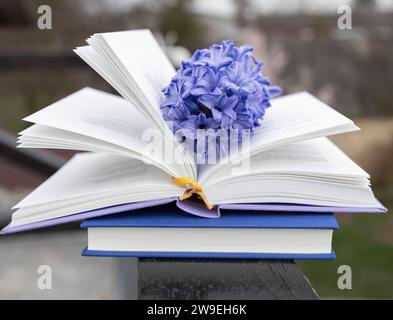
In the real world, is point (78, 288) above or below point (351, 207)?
below

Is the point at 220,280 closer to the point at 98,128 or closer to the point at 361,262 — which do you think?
the point at 98,128

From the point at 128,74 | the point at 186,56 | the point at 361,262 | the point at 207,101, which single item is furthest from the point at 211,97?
the point at 186,56

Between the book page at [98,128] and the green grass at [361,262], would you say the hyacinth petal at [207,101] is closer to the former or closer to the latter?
the book page at [98,128]

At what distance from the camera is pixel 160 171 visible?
2.75 ft

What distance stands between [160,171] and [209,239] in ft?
0.44

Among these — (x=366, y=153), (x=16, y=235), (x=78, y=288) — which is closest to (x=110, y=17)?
(x=366, y=153)

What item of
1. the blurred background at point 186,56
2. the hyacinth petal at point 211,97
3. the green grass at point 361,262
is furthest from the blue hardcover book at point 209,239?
the green grass at point 361,262

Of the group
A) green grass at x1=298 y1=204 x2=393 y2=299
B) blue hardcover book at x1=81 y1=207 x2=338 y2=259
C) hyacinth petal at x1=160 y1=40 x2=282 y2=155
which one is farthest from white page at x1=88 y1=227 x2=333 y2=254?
green grass at x1=298 y1=204 x2=393 y2=299

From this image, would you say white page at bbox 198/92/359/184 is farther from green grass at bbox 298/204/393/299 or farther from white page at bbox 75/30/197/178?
green grass at bbox 298/204/393/299

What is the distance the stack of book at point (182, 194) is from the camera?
2.52ft
